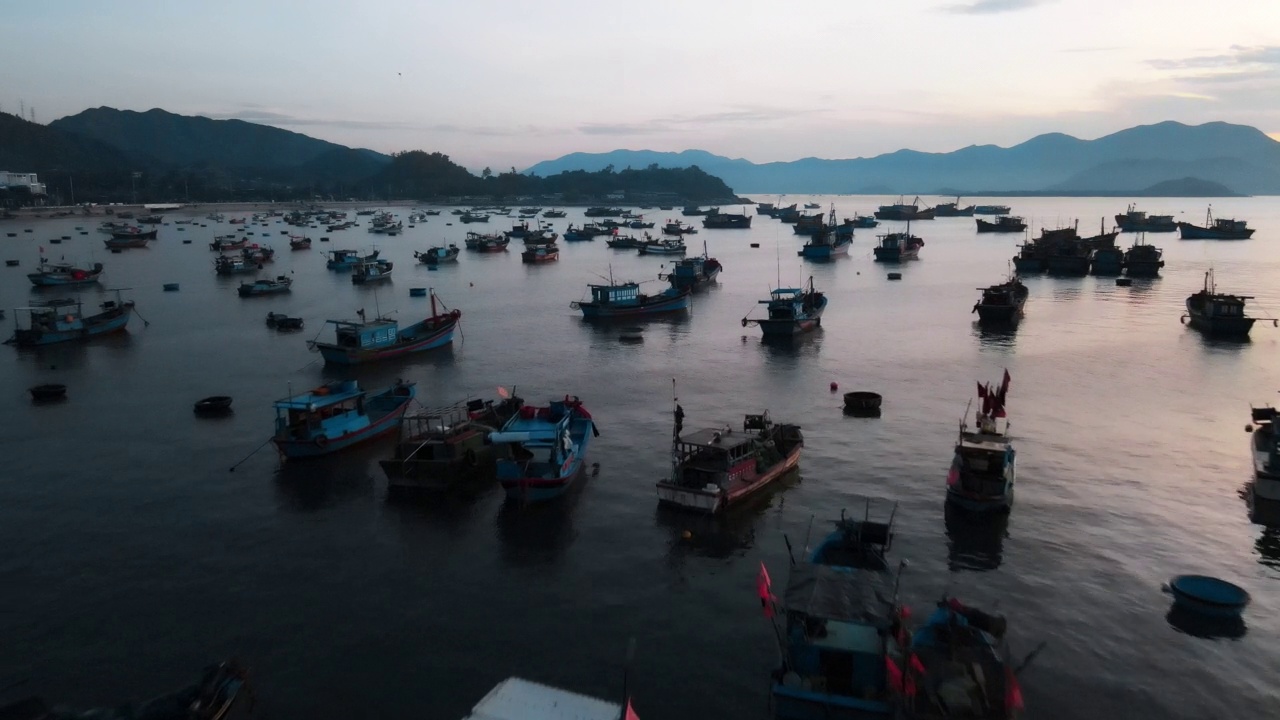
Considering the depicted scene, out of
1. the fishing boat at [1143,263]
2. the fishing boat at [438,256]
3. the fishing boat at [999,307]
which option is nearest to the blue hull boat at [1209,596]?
the fishing boat at [999,307]

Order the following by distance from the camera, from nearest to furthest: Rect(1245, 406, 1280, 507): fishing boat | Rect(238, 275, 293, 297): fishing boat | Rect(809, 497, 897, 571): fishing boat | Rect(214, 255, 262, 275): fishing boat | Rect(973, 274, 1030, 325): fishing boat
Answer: Rect(809, 497, 897, 571): fishing boat
Rect(1245, 406, 1280, 507): fishing boat
Rect(973, 274, 1030, 325): fishing boat
Rect(238, 275, 293, 297): fishing boat
Rect(214, 255, 262, 275): fishing boat

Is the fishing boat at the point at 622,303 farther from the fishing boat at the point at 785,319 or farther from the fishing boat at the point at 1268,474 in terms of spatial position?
the fishing boat at the point at 1268,474

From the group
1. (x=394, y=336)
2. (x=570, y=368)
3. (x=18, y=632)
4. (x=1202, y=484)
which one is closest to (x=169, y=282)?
(x=394, y=336)

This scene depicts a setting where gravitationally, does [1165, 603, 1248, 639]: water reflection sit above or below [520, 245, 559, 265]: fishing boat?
below

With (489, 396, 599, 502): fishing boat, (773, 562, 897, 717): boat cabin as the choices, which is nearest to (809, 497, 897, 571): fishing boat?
(773, 562, 897, 717): boat cabin

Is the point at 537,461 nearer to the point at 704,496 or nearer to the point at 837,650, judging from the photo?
the point at 704,496

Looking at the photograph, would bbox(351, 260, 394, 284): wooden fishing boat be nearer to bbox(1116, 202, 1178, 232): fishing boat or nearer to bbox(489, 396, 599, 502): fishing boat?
bbox(489, 396, 599, 502): fishing boat
